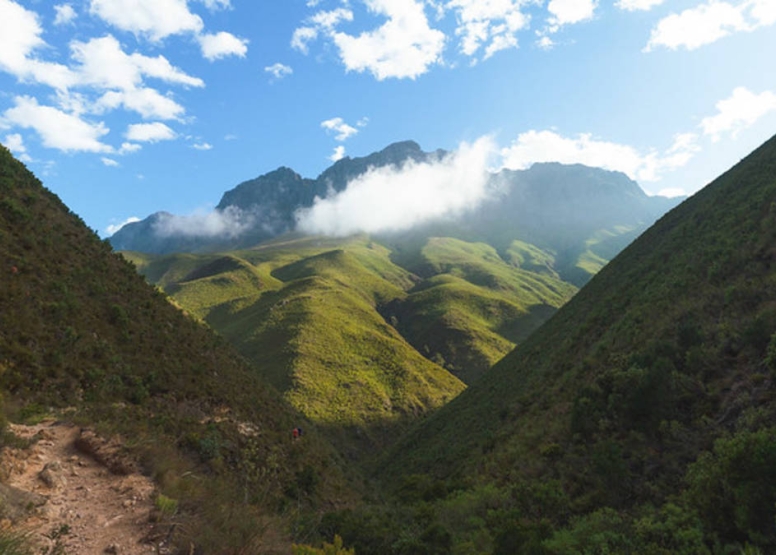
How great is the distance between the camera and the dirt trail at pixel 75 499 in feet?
23.8

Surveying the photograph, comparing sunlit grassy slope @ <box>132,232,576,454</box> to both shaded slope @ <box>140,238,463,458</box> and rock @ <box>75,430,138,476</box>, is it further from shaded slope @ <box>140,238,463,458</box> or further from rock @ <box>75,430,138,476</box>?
rock @ <box>75,430,138,476</box>

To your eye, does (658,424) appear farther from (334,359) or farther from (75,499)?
(334,359)

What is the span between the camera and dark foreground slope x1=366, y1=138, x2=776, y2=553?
9328 mm

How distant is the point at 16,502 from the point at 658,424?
18.9m

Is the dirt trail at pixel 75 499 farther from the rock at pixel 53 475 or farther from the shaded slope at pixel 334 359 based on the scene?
the shaded slope at pixel 334 359

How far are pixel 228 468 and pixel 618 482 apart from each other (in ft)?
51.8

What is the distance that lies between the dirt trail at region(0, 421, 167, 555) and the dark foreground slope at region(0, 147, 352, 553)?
2.45 feet

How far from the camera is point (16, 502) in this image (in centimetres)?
729

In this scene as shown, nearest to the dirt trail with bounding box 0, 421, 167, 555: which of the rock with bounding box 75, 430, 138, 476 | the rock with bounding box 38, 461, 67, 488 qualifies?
the rock with bounding box 38, 461, 67, 488

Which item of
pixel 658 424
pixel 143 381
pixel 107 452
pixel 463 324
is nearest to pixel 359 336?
pixel 463 324

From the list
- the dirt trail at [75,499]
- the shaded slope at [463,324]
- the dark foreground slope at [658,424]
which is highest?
the dirt trail at [75,499]

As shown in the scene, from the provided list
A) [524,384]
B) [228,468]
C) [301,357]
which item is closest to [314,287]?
[301,357]

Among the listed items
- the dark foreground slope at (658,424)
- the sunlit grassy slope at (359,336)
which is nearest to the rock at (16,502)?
the dark foreground slope at (658,424)

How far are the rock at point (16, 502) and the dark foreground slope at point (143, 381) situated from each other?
253 centimetres
